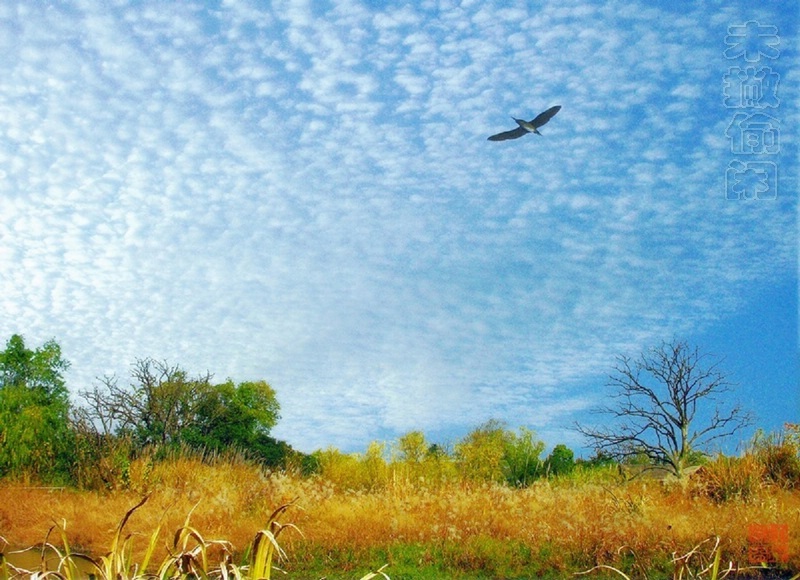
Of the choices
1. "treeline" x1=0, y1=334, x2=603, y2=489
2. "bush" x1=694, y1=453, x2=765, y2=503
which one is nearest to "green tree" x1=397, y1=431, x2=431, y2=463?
"treeline" x1=0, y1=334, x2=603, y2=489

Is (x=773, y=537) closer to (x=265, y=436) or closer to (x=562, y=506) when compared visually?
(x=562, y=506)

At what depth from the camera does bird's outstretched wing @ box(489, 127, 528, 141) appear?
9.23 m

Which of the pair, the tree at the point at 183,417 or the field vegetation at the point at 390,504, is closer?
the field vegetation at the point at 390,504

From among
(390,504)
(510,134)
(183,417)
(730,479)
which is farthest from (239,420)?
(510,134)

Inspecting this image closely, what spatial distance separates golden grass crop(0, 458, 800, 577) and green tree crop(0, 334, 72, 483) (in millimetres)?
3029

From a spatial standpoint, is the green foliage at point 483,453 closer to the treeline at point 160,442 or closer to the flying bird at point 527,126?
the treeline at point 160,442

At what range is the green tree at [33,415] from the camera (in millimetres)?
15062

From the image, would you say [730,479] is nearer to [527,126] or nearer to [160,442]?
[527,126]

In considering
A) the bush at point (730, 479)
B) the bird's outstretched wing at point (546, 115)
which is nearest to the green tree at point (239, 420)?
the bush at point (730, 479)

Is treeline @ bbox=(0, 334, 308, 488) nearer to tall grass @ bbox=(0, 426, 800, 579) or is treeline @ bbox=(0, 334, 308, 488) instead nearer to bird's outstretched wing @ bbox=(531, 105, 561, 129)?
tall grass @ bbox=(0, 426, 800, 579)

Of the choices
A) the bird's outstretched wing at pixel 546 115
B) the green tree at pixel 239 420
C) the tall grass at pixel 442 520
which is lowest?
the tall grass at pixel 442 520

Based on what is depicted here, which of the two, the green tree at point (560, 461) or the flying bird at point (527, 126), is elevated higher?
the flying bird at point (527, 126)

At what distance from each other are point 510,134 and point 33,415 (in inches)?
531

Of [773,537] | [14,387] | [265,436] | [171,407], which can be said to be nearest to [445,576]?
[773,537]
